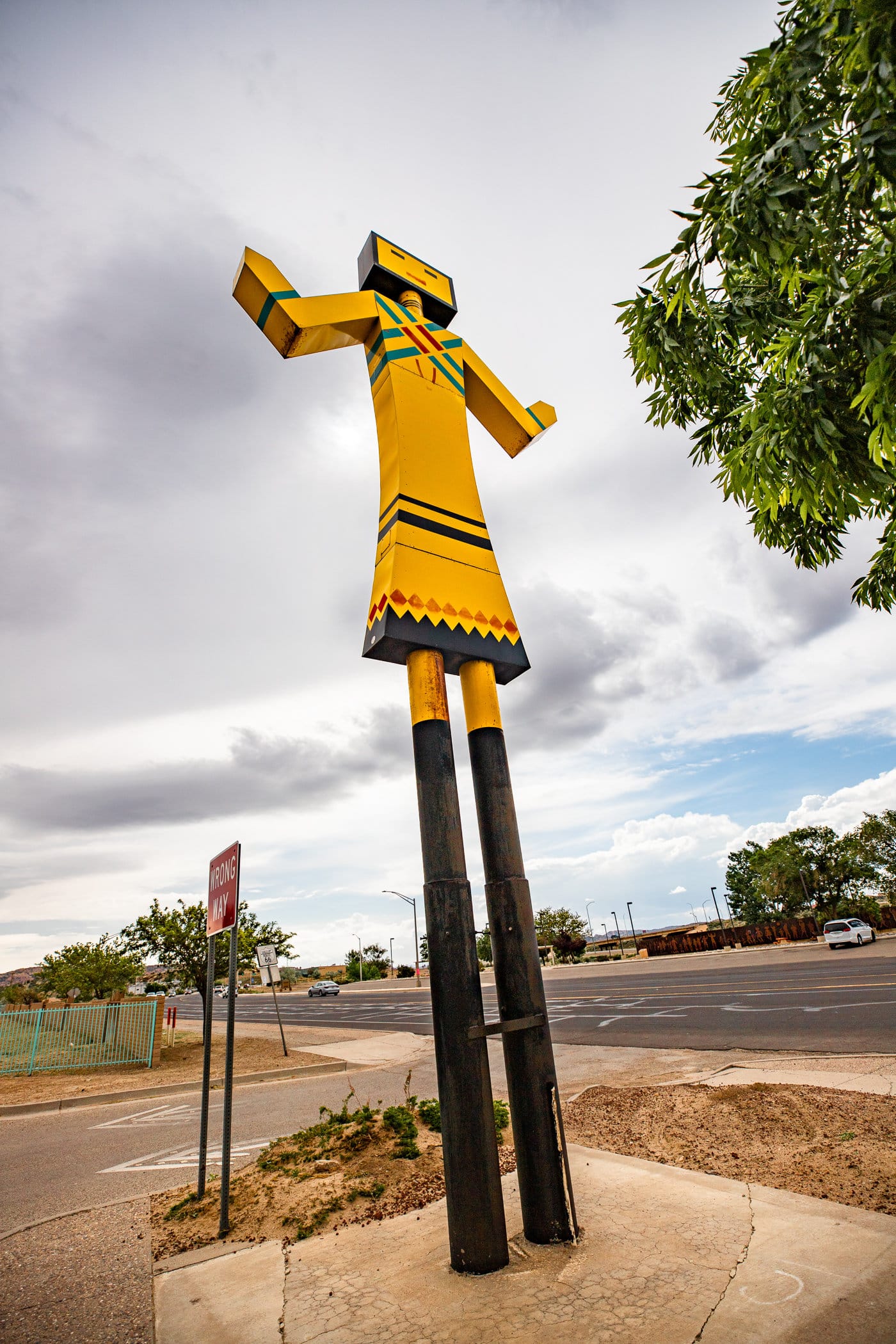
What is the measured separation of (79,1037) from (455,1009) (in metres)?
17.3

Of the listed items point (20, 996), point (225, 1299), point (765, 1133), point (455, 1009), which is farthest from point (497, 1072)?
point (20, 996)

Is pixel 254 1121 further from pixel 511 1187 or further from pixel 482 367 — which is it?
pixel 482 367

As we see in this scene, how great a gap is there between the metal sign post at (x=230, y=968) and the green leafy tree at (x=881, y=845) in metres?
57.0

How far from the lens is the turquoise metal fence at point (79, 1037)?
15.9 meters

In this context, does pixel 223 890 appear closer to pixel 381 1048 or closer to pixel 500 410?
pixel 500 410

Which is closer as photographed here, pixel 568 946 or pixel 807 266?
pixel 807 266

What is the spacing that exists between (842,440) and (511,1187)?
17.2 feet

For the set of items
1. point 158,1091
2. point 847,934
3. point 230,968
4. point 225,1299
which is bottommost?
point 158,1091

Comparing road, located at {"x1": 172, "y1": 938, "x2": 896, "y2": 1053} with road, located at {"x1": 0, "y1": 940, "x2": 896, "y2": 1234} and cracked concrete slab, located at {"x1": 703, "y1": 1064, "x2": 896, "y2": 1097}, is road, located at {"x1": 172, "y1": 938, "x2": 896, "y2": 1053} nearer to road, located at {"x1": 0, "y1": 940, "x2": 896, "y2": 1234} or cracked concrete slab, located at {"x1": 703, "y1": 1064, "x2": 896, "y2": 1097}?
road, located at {"x1": 0, "y1": 940, "x2": 896, "y2": 1234}

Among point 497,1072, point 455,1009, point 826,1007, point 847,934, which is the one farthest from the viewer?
point 847,934

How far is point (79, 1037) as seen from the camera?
54.4 feet

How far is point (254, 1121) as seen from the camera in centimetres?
820

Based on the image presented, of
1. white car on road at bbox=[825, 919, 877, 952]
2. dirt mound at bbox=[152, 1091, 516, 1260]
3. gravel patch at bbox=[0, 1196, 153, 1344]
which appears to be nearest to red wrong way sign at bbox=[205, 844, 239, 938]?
dirt mound at bbox=[152, 1091, 516, 1260]

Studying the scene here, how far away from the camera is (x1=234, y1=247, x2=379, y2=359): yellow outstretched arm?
15.9ft
